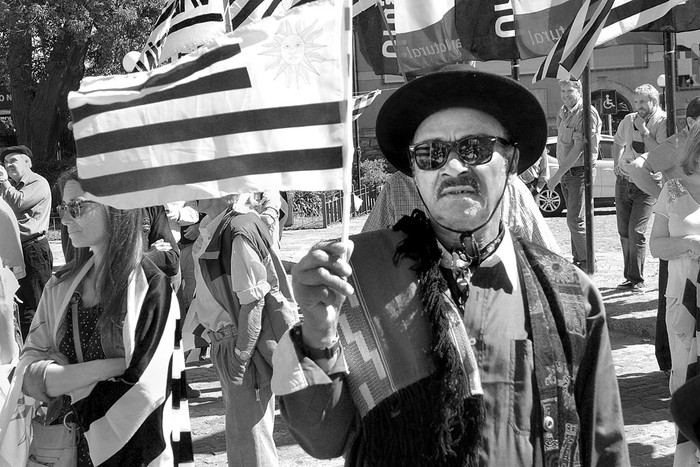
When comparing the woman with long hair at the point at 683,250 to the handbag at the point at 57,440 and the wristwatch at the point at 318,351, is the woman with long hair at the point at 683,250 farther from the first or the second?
the wristwatch at the point at 318,351

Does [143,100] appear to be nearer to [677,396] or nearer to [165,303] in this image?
[165,303]

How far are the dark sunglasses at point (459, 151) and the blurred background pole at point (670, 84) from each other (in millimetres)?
5874

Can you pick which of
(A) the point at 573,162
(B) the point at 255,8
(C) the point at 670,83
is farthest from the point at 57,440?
(A) the point at 573,162

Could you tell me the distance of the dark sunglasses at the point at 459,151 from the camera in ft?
8.25

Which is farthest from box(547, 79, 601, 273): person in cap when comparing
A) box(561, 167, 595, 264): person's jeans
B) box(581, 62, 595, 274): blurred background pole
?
box(581, 62, 595, 274): blurred background pole

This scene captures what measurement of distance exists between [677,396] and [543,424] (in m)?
0.69

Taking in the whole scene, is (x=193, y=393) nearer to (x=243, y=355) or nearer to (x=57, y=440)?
(x=243, y=355)

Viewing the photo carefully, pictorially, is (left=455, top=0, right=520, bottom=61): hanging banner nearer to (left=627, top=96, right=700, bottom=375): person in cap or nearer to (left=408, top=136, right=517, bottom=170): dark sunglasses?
(left=627, top=96, right=700, bottom=375): person in cap

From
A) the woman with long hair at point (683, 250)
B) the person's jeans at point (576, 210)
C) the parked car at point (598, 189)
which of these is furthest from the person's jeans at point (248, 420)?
the parked car at point (598, 189)

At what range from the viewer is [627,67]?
34281 millimetres

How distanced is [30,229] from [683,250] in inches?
262

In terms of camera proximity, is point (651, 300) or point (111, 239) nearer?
point (111, 239)

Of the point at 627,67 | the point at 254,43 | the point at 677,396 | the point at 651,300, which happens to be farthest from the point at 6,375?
the point at 627,67

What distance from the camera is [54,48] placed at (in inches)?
1035
